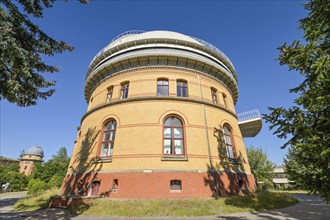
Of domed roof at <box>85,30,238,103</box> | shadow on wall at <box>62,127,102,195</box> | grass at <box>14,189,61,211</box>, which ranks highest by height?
domed roof at <box>85,30,238,103</box>

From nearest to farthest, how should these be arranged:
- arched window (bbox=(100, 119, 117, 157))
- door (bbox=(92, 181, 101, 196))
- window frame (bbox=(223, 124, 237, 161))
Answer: door (bbox=(92, 181, 101, 196))
arched window (bbox=(100, 119, 117, 157))
window frame (bbox=(223, 124, 237, 161))

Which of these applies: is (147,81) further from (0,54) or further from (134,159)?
(0,54)

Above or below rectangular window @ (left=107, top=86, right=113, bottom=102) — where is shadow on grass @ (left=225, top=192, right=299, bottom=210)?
below

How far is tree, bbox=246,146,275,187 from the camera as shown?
96.6 feet

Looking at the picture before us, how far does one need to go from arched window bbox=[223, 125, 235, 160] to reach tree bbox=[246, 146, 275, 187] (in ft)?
63.6

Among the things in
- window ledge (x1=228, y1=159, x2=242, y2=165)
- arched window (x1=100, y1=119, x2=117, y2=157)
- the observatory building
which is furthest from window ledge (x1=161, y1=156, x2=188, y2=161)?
arched window (x1=100, y1=119, x2=117, y2=157)

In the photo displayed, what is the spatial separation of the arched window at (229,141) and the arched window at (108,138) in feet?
31.2

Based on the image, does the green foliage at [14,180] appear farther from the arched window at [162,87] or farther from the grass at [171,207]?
the arched window at [162,87]

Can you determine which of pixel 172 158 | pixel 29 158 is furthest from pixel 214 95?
pixel 29 158

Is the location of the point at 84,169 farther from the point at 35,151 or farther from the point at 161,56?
the point at 35,151

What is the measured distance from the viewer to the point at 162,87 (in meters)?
14.5

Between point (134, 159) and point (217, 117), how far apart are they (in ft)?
25.8

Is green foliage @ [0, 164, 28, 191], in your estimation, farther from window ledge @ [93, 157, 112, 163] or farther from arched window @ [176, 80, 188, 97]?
arched window @ [176, 80, 188, 97]

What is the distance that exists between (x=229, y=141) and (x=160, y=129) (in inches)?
269
